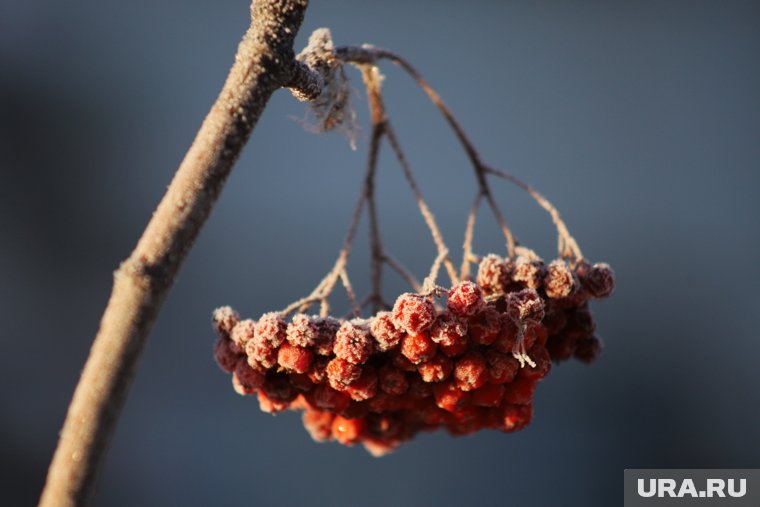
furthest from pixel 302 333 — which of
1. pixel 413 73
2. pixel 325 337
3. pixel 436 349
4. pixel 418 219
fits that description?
pixel 418 219

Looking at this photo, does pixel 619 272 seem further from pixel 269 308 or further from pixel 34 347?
pixel 34 347

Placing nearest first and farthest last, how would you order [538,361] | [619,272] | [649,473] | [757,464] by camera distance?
[538,361], [649,473], [757,464], [619,272]

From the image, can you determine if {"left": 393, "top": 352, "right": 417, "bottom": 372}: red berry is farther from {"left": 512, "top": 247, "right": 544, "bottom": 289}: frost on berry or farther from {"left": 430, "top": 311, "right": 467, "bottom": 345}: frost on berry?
{"left": 512, "top": 247, "right": 544, "bottom": 289}: frost on berry

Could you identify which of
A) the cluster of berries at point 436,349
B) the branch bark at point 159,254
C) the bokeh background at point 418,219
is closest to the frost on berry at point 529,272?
the cluster of berries at point 436,349

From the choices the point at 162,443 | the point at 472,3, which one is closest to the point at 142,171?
the point at 162,443

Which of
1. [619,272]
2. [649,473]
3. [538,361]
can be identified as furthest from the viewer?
[619,272]

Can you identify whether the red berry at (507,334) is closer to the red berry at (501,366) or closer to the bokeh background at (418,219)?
the red berry at (501,366)
